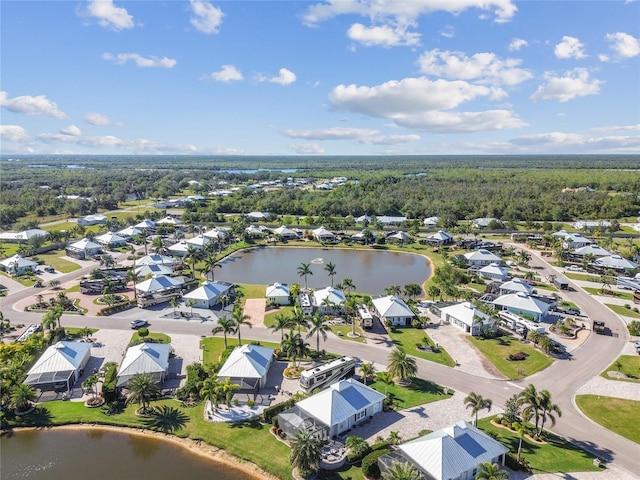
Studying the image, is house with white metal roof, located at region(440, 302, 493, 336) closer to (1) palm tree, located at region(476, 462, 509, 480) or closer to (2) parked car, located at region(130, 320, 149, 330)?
(1) palm tree, located at region(476, 462, 509, 480)

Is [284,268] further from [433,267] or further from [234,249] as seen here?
[433,267]

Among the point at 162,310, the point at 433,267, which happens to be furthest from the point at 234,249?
the point at 433,267

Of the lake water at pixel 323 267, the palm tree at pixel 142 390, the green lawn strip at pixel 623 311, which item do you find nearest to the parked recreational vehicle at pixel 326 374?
the palm tree at pixel 142 390

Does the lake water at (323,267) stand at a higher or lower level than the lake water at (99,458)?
higher

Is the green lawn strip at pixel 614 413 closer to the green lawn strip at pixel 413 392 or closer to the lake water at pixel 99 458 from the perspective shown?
the green lawn strip at pixel 413 392

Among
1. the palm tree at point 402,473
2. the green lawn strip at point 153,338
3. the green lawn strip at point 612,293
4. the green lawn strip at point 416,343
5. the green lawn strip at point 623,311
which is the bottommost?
the green lawn strip at point 153,338

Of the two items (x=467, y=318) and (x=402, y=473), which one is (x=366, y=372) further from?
(x=467, y=318)
